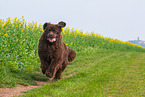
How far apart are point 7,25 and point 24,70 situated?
208 inches

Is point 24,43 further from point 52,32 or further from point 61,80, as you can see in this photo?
point 52,32

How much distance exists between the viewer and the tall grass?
28.1 feet

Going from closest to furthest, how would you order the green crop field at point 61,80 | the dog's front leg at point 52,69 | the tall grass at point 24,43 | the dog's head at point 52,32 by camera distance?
the green crop field at point 61,80 < the dog's head at point 52,32 < the dog's front leg at point 52,69 < the tall grass at point 24,43

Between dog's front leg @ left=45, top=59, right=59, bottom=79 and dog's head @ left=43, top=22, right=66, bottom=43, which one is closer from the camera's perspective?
dog's head @ left=43, top=22, right=66, bottom=43

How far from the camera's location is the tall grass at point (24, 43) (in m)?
8.58

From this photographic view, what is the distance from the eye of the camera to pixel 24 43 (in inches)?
418

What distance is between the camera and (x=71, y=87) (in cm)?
603

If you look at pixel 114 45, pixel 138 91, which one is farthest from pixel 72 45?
pixel 138 91

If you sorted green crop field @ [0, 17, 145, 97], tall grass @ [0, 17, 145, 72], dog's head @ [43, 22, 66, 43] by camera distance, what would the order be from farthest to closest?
tall grass @ [0, 17, 145, 72]
dog's head @ [43, 22, 66, 43]
green crop field @ [0, 17, 145, 97]

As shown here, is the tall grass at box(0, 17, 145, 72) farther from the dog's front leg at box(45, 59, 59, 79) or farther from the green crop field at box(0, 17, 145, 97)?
the dog's front leg at box(45, 59, 59, 79)

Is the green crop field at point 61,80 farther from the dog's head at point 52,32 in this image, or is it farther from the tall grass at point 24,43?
the dog's head at point 52,32

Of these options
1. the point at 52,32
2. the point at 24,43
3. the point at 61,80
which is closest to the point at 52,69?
the point at 61,80

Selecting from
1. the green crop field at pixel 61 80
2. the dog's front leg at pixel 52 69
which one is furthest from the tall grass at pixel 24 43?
the dog's front leg at pixel 52 69

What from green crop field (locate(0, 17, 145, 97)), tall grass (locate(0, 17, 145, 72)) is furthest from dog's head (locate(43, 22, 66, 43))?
tall grass (locate(0, 17, 145, 72))
